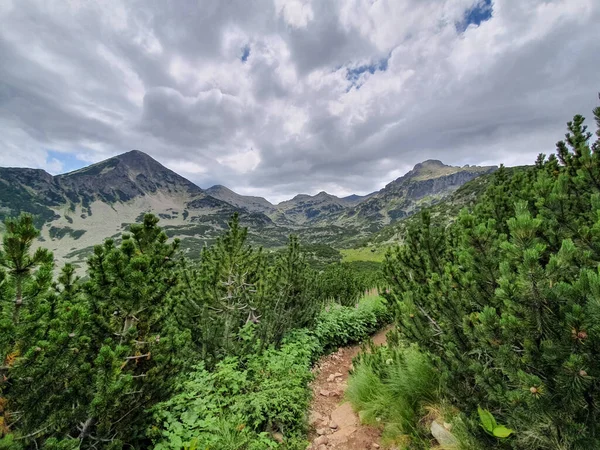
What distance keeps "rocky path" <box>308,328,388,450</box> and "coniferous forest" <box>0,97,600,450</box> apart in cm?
31

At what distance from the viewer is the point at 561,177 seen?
11.4ft

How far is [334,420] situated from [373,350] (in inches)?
80.5

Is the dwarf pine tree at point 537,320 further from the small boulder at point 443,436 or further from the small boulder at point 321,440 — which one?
the small boulder at point 321,440

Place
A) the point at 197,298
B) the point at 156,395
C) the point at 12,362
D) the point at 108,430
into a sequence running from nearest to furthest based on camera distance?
1. the point at 12,362
2. the point at 108,430
3. the point at 156,395
4. the point at 197,298

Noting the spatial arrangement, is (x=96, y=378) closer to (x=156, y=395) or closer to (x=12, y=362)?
(x=12, y=362)

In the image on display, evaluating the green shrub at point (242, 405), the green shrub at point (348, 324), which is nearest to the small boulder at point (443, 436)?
the green shrub at point (242, 405)

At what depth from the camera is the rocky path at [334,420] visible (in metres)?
5.52

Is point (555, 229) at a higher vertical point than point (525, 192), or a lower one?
lower

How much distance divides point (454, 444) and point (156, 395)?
14.3 ft

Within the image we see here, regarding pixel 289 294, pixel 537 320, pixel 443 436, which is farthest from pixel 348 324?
pixel 537 320

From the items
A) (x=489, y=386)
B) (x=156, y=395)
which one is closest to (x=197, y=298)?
(x=156, y=395)

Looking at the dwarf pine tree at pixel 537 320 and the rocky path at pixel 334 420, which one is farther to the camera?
the rocky path at pixel 334 420

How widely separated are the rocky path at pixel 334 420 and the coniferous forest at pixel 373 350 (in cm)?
31

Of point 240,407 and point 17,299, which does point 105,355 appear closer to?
point 17,299
